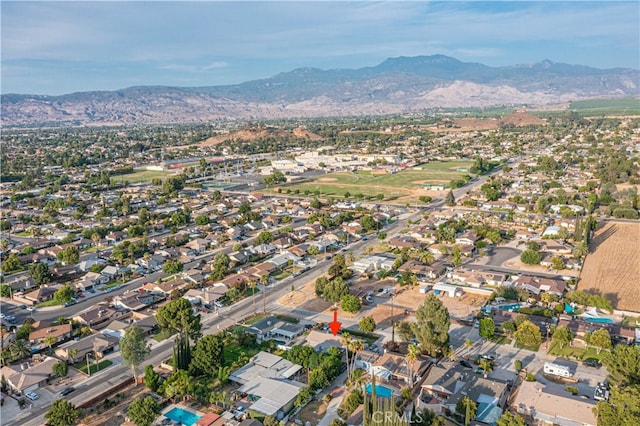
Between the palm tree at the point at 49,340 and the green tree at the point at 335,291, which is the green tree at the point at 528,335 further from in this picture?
the palm tree at the point at 49,340

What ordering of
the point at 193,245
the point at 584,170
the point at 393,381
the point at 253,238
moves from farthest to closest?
the point at 584,170
the point at 253,238
the point at 193,245
the point at 393,381

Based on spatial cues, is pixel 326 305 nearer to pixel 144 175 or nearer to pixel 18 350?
pixel 18 350

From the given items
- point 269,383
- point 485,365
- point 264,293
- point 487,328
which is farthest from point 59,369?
point 487,328

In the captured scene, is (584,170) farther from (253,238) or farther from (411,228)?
(253,238)

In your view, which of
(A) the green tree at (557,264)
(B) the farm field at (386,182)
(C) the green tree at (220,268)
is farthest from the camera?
(B) the farm field at (386,182)

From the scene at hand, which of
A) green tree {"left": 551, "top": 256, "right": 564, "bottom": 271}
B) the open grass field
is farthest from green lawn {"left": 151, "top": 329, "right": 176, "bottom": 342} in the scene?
the open grass field

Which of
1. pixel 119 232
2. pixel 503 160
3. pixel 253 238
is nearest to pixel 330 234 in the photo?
pixel 253 238

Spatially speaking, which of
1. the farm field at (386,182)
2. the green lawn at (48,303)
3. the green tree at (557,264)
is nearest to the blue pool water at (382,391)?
the green tree at (557,264)
